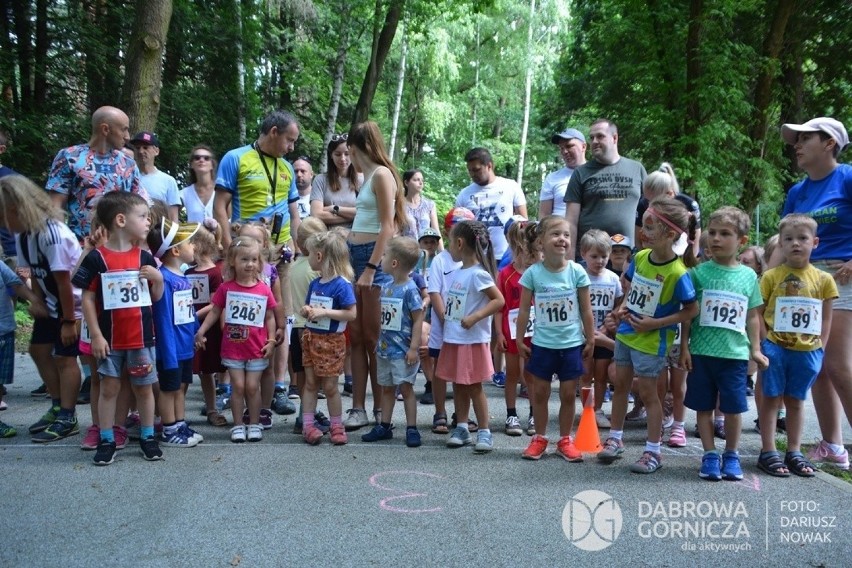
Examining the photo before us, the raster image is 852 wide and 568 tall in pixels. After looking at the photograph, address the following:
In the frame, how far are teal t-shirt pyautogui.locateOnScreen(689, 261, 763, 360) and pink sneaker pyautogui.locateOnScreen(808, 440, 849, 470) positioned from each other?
1043 millimetres

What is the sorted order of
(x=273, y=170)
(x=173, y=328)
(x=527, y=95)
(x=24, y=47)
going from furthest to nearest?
(x=527, y=95)
(x=24, y=47)
(x=273, y=170)
(x=173, y=328)

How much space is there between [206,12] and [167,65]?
1420mm

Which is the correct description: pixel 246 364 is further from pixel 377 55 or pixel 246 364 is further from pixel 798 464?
pixel 377 55

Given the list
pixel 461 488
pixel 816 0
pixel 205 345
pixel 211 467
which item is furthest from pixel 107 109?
pixel 816 0

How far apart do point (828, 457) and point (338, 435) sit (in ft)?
11.0

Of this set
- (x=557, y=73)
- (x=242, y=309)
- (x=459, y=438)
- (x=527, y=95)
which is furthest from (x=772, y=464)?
(x=527, y=95)

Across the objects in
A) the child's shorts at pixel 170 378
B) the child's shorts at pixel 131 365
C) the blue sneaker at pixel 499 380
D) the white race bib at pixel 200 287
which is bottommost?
the blue sneaker at pixel 499 380

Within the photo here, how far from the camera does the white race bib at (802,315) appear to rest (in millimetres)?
4414

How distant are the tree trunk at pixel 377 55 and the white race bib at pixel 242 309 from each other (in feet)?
39.7

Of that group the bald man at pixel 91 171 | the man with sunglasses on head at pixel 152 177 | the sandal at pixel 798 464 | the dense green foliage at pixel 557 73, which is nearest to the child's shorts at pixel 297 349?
the bald man at pixel 91 171

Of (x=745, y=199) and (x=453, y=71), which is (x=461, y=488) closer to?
(x=745, y=199)

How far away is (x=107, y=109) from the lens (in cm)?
538

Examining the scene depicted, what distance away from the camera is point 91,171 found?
215 inches

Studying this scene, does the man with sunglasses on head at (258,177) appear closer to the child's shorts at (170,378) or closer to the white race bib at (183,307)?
the white race bib at (183,307)
